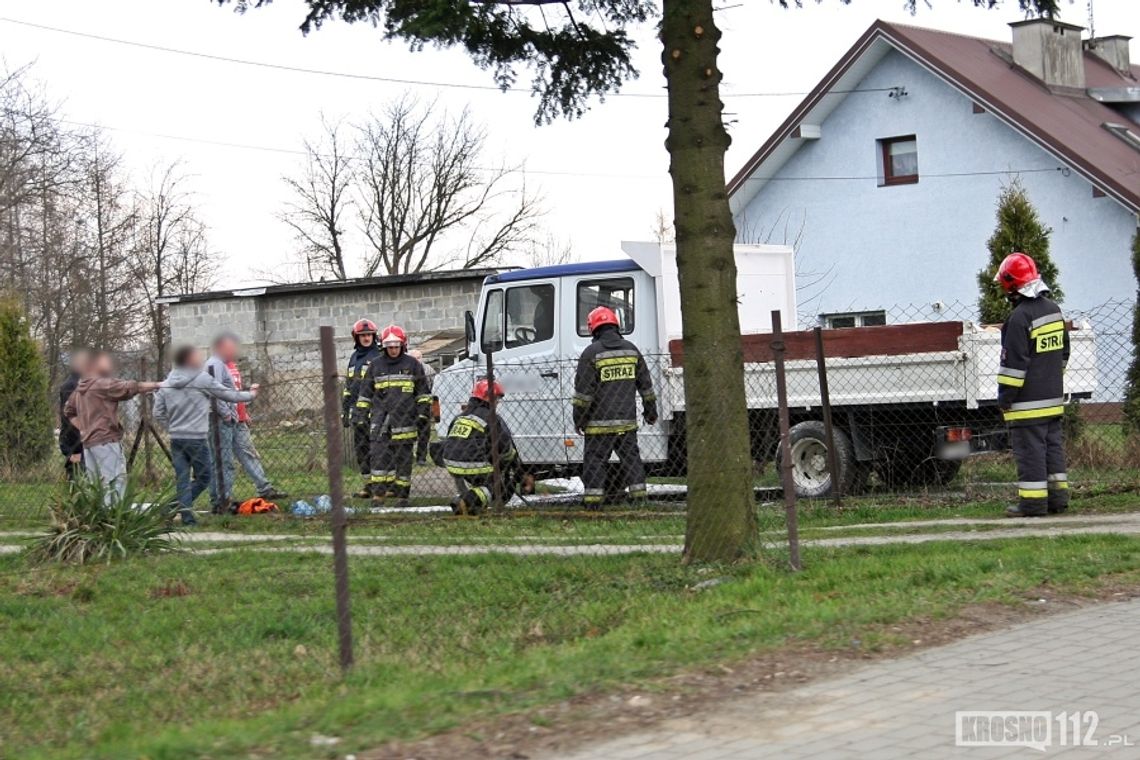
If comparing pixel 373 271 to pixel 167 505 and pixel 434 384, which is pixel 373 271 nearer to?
pixel 434 384

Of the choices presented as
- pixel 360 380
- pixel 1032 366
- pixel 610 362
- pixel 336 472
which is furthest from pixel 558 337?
pixel 336 472

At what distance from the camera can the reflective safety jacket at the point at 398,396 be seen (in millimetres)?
14633

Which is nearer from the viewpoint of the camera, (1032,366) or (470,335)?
(1032,366)

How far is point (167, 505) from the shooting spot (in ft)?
37.0

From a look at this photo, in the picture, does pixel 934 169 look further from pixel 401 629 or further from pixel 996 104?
pixel 401 629

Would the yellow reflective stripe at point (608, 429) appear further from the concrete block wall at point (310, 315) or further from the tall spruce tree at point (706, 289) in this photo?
the concrete block wall at point (310, 315)

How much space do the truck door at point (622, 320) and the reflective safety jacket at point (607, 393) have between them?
4.73 feet

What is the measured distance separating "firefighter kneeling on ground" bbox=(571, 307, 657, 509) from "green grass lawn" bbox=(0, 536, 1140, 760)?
2.96 metres

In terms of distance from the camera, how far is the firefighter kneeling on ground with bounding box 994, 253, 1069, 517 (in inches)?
437

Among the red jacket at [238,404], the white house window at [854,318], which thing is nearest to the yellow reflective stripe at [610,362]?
the red jacket at [238,404]

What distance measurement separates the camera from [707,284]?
8859 mm

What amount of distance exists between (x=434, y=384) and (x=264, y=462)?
2129 mm
